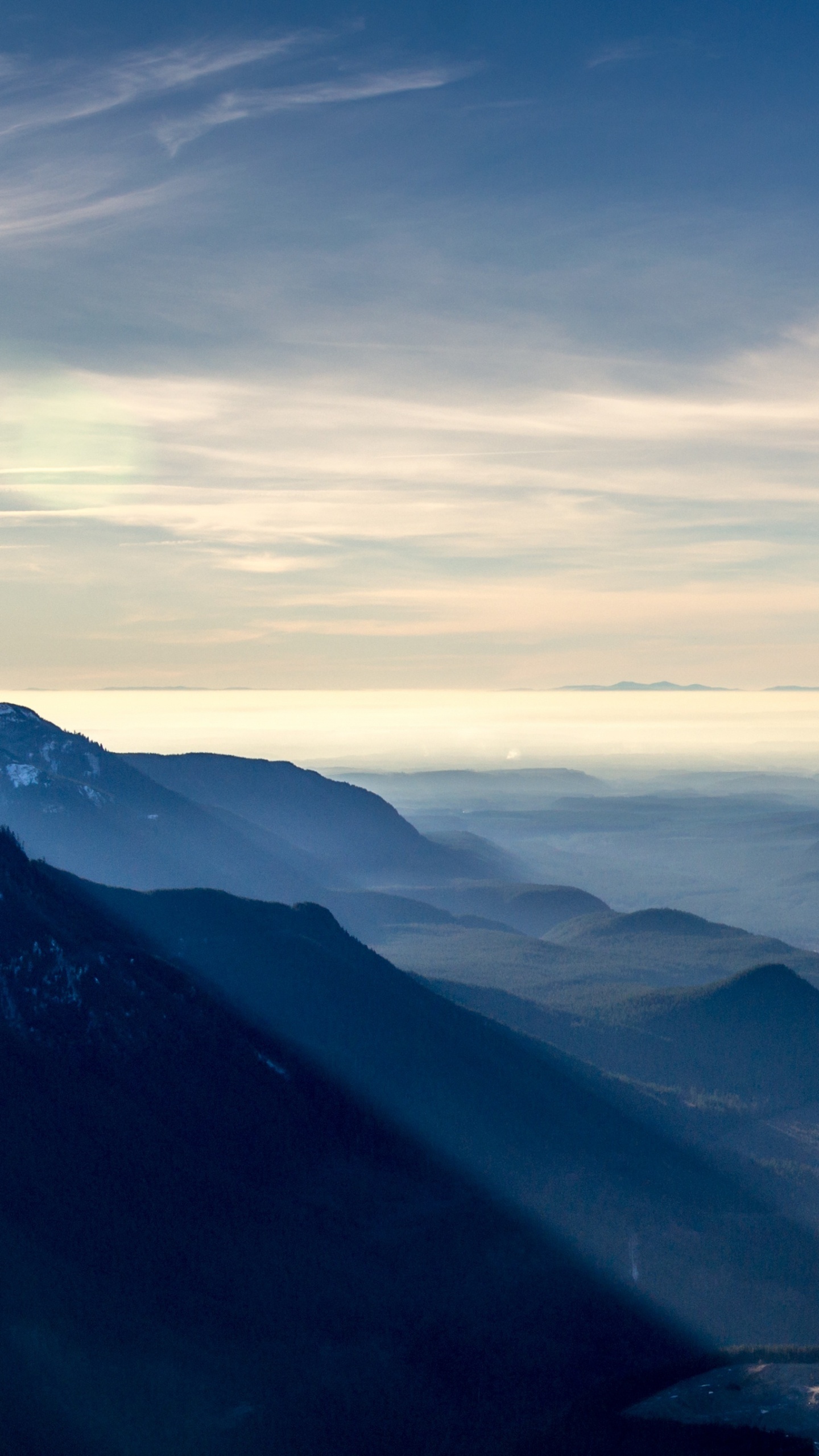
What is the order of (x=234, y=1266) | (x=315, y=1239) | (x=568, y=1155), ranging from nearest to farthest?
(x=234, y=1266)
(x=315, y=1239)
(x=568, y=1155)

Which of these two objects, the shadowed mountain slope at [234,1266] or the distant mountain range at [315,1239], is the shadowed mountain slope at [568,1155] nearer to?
the distant mountain range at [315,1239]

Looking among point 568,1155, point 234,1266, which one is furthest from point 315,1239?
point 568,1155

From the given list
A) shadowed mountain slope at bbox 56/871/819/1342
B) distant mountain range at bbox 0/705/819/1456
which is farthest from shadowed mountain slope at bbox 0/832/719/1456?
shadowed mountain slope at bbox 56/871/819/1342

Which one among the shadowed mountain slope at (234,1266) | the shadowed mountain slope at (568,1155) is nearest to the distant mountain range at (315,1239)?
the shadowed mountain slope at (234,1266)

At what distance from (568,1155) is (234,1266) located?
Result: 56271 millimetres

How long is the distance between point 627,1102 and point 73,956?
296ft

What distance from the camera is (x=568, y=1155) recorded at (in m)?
172

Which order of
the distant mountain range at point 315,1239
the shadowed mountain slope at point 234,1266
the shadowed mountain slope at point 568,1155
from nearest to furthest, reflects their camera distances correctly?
the shadowed mountain slope at point 234,1266 < the distant mountain range at point 315,1239 < the shadowed mountain slope at point 568,1155

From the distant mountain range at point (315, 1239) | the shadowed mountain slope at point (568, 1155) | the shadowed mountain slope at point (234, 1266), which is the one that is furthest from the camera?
the shadowed mountain slope at point (568, 1155)

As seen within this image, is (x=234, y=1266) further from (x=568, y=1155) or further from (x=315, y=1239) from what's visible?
(x=568, y=1155)

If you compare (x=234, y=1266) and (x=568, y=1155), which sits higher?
(x=568, y=1155)

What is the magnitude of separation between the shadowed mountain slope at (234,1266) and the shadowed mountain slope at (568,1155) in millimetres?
8545

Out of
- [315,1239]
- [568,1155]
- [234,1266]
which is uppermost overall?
[568,1155]

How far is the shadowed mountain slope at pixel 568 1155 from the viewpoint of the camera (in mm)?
144375
